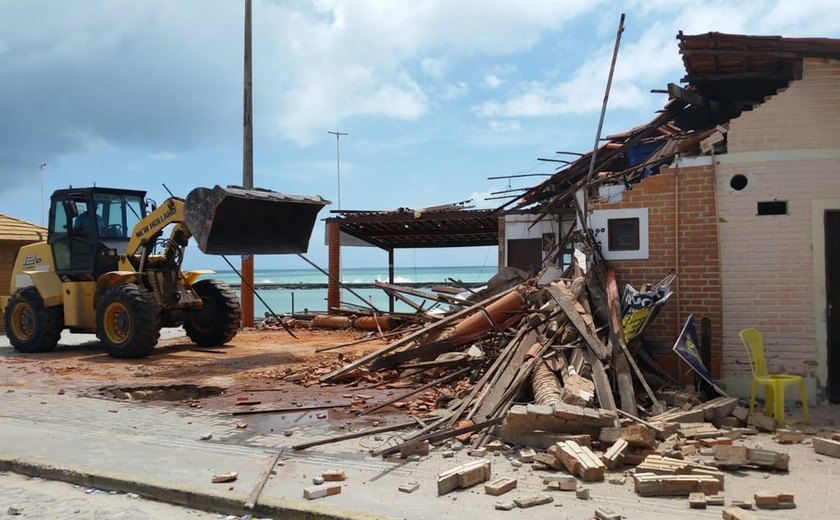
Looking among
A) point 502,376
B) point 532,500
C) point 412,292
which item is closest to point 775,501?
point 532,500

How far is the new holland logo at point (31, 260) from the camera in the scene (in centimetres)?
1647

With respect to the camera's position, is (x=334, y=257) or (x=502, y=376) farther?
(x=334, y=257)

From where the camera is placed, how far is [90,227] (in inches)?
611

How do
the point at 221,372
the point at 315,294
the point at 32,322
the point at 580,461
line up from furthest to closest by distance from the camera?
1. the point at 315,294
2. the point at 32,322
3. the point at 221,372
4. the point at 580,461

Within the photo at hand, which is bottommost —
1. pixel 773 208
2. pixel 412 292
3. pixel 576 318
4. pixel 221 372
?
pixel 221 372

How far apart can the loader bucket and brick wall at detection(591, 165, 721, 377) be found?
6742 millimetres

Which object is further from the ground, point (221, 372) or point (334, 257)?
point (334, 257)

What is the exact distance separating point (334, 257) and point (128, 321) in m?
7.52

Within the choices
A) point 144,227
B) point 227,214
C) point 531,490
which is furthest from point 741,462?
point 144,227

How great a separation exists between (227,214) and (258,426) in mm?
5877

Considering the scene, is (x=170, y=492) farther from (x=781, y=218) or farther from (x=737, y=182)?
(x=781, y=218)

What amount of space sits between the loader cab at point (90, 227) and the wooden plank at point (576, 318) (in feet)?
32.1

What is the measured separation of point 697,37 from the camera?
8.80 m

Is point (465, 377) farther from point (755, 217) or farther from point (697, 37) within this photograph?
point (697, 37)
